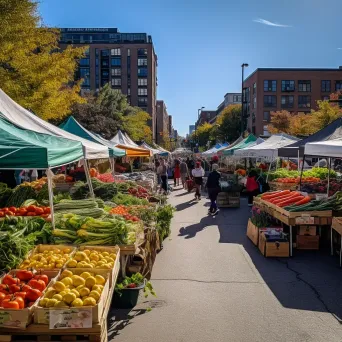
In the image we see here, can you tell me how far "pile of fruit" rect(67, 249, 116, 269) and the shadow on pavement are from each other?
2.73m

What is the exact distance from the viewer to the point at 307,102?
71.0 meters

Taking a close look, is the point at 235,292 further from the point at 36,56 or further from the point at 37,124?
the point at 36,56

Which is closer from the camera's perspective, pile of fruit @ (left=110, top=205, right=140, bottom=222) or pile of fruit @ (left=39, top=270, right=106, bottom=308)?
pile of fruit @ (left=39, top=270, right=106, bottom=308)

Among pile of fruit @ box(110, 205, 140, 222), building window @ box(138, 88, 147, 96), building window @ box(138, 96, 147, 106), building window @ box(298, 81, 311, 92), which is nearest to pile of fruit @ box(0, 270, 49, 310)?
pile of fruit @ box(110, 205, 140, 222)

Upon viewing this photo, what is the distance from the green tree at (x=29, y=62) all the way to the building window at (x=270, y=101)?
60.7 meters

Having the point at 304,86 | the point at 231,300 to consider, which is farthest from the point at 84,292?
the point at 304,86

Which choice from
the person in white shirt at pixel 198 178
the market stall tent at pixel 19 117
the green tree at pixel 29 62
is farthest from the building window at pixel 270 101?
the market stall tent at pixel 19 117

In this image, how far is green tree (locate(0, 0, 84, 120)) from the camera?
11664 millimetres

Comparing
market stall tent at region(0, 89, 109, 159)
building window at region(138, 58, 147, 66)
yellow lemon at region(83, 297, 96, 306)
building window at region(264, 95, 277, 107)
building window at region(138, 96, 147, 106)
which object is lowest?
yellow lemon at region(83, 297, 96, 306)

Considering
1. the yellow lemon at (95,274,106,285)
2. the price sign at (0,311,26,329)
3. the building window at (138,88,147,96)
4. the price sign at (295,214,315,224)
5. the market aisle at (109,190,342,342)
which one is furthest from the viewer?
the building window at (138,88,147,96)

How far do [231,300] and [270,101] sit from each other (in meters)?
69.1

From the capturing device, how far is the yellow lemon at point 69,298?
12.3 ft

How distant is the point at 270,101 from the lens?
7081 cm

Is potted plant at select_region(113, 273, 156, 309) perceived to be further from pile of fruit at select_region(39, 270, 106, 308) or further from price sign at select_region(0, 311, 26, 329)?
price sign at select_region(0, 311, 26, 329)
